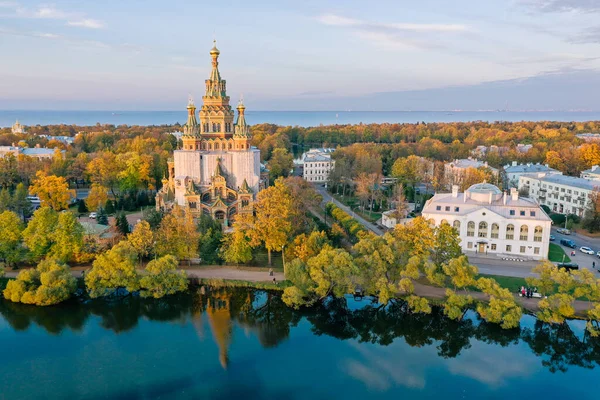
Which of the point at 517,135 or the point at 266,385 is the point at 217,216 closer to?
the point at 266,385

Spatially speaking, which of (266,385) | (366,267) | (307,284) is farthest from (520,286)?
(266,385)

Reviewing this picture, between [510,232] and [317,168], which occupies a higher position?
[317,168]

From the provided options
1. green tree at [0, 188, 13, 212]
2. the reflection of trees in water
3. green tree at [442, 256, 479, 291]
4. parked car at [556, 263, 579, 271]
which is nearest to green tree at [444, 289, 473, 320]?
green tree at [442, 256, 479, 291]

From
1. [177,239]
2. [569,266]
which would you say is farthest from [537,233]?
[177,239]

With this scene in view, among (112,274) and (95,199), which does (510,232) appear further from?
(95,199)

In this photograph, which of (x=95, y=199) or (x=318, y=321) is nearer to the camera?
(x=318, y=321)

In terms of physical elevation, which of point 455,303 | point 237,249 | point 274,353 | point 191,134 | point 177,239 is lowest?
point 274,353

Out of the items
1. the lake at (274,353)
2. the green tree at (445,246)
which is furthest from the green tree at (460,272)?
the green tree at (445,246)
